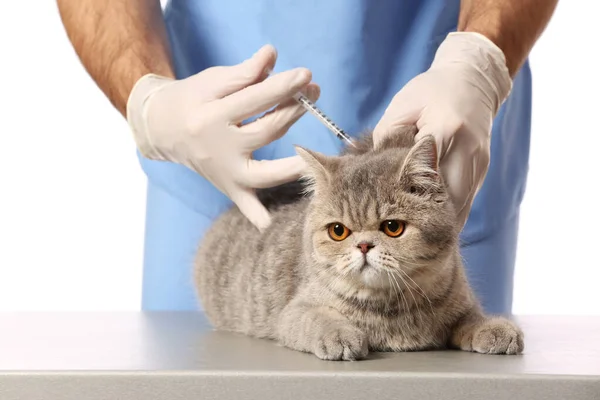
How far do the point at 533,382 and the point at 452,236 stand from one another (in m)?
0.38

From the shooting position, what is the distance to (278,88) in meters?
1.50

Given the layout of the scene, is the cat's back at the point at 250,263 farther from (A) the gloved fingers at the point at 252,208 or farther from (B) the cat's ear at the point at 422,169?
(B) the cat's ear at the point at 422,169

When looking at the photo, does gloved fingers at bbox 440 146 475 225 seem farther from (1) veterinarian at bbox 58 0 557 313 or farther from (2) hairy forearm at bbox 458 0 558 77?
(2) hairy forearm at bbox 458 0 558 77

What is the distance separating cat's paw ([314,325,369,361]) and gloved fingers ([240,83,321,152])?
0.52 metres

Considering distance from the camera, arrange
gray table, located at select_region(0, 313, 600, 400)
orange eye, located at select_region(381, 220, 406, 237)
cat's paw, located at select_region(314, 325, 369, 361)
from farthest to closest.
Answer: orange eye, located at select_region(381, 220, 406, 237) → cat's paw, located at select_region(314, 325, 369, 361) → gray table, located at select_region(0, 313, 600, 400)

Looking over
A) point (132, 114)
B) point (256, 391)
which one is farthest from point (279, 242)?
point (256, 391)

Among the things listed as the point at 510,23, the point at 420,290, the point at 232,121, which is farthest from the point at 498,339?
the point at 510,23

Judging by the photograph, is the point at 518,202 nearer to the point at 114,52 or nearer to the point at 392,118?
the point at 392,118

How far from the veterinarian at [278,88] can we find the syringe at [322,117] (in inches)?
0.8

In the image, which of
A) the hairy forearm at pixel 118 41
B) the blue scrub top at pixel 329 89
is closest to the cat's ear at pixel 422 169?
the blue scrub top at pixel 329 89

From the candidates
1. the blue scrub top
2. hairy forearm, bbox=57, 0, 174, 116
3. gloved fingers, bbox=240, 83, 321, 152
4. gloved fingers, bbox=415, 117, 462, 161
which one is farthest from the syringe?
hairy forearm, bbox=57, 0, 174, 116

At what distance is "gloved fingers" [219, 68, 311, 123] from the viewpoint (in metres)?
1.48

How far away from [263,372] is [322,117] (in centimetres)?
67

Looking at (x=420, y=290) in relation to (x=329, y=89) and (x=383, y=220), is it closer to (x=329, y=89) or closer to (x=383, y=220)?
(x=383, y=220)
